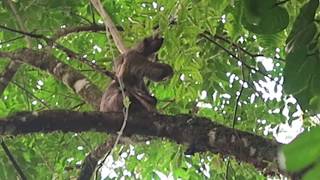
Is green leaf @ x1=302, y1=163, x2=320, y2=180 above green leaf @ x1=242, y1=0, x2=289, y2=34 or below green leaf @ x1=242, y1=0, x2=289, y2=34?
below

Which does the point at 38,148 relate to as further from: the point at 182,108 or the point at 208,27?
the point at 208,27

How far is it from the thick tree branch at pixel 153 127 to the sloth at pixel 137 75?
0.21 m

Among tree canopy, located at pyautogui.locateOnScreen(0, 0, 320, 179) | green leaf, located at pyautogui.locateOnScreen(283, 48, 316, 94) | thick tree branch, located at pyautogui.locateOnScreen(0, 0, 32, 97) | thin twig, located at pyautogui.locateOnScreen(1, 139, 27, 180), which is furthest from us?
thick tree branch, located at pyautogui.locateOnScreen(0, 0, 32, 97)

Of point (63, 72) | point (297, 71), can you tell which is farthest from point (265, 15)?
point (63, 72)

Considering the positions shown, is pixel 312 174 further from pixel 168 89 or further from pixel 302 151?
pixel 168 89

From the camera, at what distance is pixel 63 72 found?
9.39 feet

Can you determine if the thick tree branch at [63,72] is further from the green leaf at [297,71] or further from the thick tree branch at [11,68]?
the green leaf at [297,71]

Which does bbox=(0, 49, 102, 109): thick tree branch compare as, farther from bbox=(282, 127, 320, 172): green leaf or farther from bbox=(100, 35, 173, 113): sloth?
bbox=(282, 127, 320, 172): green leaf

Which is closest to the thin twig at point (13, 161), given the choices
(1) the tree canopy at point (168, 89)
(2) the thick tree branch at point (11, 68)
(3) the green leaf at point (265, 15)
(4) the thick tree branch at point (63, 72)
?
(1) the tree canopy at point (168, 89)

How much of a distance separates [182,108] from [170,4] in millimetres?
864

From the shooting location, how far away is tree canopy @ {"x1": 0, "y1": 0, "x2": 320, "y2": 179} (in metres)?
1.33

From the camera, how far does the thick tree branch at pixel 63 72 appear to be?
9.16 ft

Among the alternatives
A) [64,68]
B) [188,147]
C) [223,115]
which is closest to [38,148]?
[64,68]

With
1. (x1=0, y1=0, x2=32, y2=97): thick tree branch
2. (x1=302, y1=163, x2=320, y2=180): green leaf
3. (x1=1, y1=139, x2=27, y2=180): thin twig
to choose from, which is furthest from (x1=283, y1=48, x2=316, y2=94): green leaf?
(x1=0, y1=0, x2=32, y2=97): thick tree branch
